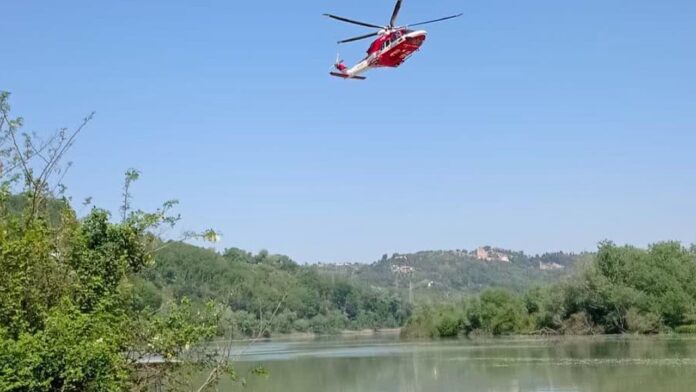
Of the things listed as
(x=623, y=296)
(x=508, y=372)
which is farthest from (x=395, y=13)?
(x=623, y=296)

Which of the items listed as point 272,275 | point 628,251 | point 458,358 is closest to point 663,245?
point 628,251

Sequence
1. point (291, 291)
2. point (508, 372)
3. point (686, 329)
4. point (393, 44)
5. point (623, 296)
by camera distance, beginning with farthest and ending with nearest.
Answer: point (291, 291)
point (623, 296)
point (686, 329)
point (508, 372)
point (393, 44)

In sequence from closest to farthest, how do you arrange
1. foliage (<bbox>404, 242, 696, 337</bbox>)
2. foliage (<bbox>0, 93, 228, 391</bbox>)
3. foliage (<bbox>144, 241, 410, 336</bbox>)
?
foliage (<bbox>0, 93, 228, 391</bbox>), foliage (<bbox>404, 242, 696, 337</bbox>), foliage (<bbox>144, 241, 410, 336</bbox>)

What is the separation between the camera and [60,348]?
9836mm

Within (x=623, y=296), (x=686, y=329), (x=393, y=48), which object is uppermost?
(x=393, y=48)

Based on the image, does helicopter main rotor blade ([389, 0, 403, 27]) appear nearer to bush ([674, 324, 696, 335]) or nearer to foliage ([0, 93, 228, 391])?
foliage ([0, 93, 228, 391])

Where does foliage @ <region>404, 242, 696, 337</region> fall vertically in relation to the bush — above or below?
above

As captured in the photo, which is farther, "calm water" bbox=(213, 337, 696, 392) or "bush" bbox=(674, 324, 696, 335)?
"bush" bbox=(674, 324, 696, 335)

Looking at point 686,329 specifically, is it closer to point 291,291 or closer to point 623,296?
point 623,296

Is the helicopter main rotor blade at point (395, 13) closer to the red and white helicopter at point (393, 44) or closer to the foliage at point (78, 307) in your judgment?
the red and white helicopter at point (393, 44)

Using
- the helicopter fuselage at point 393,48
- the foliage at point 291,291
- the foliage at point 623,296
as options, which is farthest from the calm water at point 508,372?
the foliage at point 291,291

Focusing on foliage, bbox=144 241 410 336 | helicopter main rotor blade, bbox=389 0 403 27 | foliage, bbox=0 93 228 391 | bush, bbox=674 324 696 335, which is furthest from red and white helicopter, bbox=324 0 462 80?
foliage, bbox=144 241 410 336

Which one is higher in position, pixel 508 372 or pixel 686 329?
pixel 686 329

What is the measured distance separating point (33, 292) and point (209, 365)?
A: 307 cm
